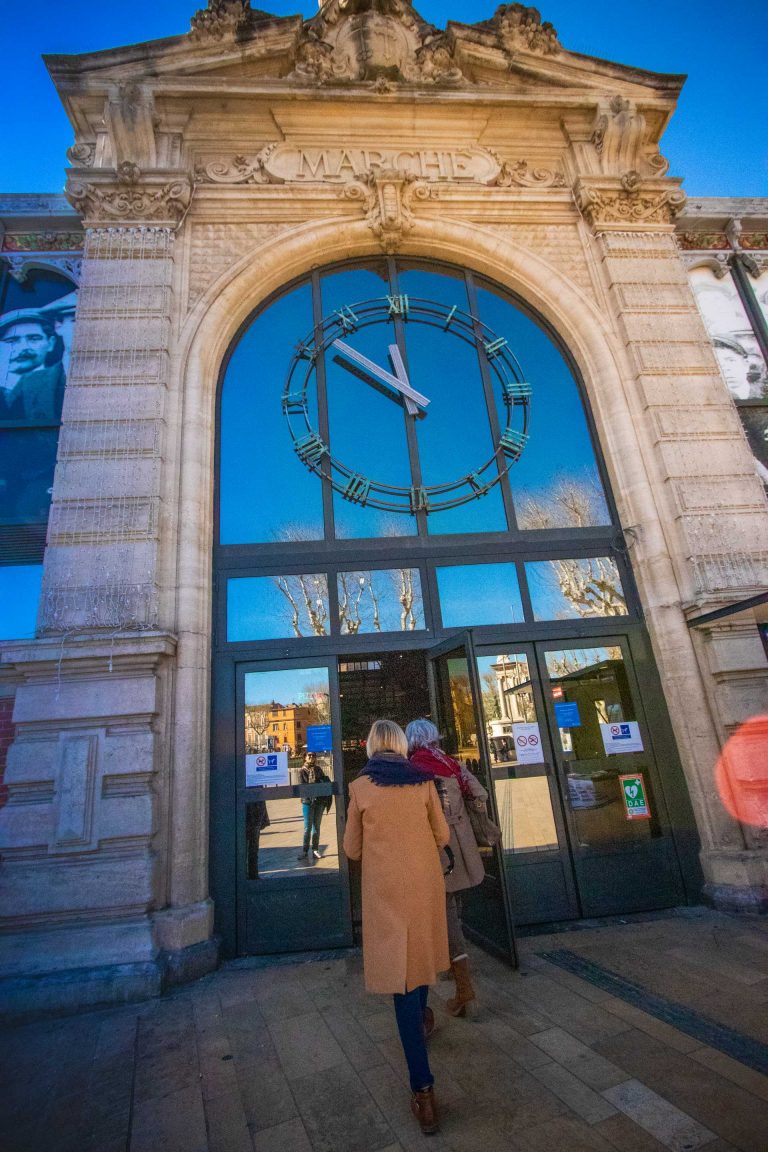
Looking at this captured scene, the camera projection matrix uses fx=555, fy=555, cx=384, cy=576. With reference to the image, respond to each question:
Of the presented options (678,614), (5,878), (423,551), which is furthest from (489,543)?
(5,878)

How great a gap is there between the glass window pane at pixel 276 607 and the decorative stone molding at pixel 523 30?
8.43 metres

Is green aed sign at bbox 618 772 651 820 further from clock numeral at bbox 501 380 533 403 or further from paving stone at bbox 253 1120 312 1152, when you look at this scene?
clock numeral at bbox 501 380 533 403

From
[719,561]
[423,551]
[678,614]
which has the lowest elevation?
[678,614]

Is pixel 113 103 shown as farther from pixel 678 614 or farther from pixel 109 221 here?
pixel 678 614

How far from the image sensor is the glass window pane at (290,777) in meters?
5.19

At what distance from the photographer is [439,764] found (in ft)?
12.7

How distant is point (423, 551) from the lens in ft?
20.5

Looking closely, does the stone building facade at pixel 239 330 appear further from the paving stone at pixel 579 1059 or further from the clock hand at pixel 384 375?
the paving stone at pixel 579 1059

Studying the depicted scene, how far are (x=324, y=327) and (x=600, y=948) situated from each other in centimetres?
725

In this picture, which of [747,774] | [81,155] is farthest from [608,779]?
[81,155]

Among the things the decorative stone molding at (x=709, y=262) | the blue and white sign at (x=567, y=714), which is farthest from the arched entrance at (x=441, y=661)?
the decorative stone molding at (x=709, y=262)

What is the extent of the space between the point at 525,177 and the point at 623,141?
151 cm

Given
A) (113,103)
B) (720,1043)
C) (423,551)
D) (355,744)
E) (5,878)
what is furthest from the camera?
(355,744)

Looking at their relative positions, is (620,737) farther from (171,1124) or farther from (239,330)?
(239,330)
